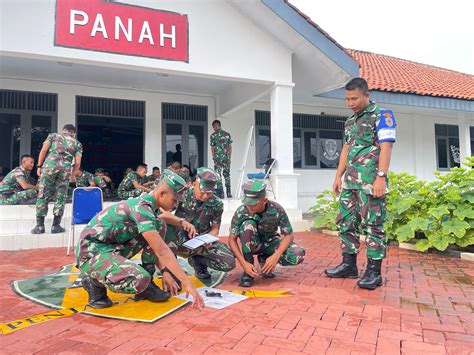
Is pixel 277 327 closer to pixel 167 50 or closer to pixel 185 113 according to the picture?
pixel 167 50

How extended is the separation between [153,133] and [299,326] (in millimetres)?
7386

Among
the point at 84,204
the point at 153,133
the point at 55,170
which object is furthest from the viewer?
the point at 153,133

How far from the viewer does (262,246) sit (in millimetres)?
3504

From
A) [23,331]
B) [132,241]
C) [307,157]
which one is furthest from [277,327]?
[307,157]

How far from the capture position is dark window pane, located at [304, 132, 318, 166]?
33.9 ft

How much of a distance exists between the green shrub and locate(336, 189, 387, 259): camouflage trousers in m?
1.63

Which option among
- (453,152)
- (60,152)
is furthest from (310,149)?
(60,152)

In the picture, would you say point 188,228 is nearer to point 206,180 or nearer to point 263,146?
point 206,180

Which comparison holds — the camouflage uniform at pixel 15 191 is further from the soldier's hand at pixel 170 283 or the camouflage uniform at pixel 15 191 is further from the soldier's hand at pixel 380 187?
the soldier's hand at pixel 380 187

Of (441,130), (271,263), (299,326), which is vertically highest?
(441,130)

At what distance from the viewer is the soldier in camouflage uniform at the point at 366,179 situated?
3.04 meters

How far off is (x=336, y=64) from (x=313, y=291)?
5.05 m

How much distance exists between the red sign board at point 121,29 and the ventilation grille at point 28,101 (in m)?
3.06

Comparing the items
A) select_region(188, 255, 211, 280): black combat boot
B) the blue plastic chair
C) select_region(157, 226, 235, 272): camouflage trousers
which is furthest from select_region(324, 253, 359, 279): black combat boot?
the blue plastic chair
